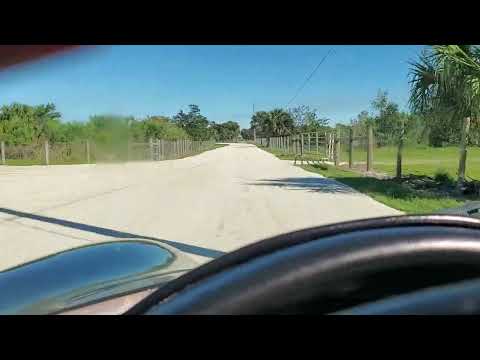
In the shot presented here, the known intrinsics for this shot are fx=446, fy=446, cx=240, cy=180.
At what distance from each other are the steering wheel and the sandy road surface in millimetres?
3948

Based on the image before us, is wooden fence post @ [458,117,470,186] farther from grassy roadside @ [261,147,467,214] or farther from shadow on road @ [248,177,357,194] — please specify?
shadow on road @ [248,177,357,194]

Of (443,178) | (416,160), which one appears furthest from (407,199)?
(416,160)

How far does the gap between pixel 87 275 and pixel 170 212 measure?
6472mm

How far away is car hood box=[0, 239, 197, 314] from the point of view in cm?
161

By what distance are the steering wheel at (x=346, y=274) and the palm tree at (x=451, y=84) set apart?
30.5ft

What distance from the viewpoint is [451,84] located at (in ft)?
32.3

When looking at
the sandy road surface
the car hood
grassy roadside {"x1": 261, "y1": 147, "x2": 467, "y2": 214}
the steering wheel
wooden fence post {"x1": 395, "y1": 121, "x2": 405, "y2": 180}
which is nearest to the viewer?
the steering wheel

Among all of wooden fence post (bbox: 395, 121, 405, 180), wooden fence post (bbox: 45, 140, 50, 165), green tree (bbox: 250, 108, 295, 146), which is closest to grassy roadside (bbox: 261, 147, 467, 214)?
wooden fence post (bbox: 395, 121, 405, 180)

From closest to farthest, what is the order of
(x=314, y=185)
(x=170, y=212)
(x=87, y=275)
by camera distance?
(x=87, y=275) < (x=170, y=212) < (x=314, y=185)

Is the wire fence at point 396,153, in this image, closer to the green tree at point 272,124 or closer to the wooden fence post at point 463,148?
the wooden fence post at point 463,148

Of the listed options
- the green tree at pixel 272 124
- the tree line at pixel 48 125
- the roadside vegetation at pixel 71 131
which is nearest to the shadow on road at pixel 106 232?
the roadside vegetation at pixel 71 131

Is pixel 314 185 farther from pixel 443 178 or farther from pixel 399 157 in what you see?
pixel 443 178
